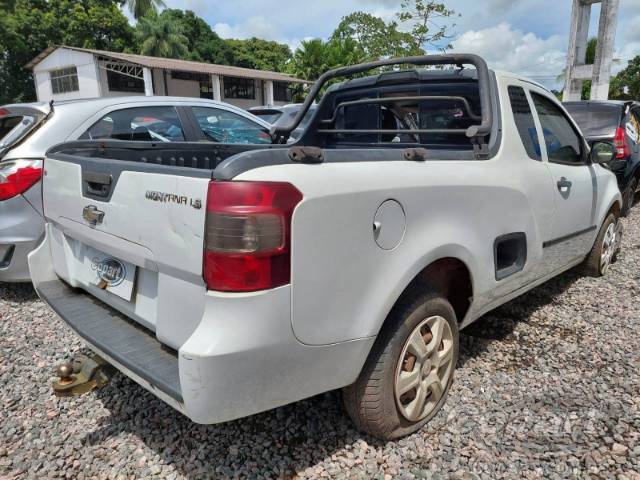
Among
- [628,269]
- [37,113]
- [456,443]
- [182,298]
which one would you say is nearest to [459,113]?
[456,443]

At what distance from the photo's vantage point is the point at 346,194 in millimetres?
1766

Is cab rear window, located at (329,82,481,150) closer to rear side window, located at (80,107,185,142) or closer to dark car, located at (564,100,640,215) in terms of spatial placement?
rear side window, located at (80,107,185,142)

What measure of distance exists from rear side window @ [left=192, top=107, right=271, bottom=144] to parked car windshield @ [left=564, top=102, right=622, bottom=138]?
14.8 ft

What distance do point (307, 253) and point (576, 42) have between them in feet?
84.6

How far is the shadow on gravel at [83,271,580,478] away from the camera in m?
2.17

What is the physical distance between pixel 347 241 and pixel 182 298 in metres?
0.64

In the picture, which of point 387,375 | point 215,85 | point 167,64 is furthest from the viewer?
point 215,85

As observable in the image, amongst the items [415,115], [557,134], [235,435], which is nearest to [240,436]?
[235,435]

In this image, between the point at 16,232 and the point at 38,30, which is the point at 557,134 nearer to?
the point at 16,232

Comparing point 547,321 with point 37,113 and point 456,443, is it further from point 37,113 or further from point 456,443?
point 37,113

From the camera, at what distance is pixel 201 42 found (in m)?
57.2

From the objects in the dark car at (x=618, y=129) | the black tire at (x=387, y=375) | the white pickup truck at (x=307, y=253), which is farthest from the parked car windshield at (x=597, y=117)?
the black tire at (x=387, y=375)

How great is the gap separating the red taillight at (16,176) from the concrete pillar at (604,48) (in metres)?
23.8

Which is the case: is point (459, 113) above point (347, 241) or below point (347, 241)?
above
